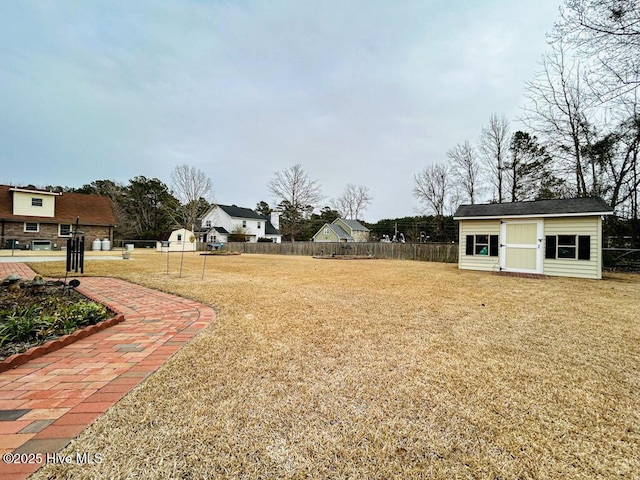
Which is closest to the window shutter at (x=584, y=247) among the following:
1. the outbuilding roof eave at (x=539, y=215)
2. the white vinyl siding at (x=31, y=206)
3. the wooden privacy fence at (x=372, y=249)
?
→ the outbuilding roof eave at (x=539, y=215)

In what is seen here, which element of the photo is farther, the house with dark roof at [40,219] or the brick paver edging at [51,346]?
the house with dark roof at [40,219]

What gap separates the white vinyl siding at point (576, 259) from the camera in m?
8.93

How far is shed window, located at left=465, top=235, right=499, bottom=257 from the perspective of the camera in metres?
10.7

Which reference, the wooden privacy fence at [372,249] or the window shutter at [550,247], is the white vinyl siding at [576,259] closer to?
the window shutter at [550,247]

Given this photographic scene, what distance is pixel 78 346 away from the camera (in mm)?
2727

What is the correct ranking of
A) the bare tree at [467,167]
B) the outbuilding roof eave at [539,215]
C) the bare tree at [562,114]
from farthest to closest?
the bare tree at [467,167] → the bare tree at [562,114] → the outbuilding roof eave at [539,215]

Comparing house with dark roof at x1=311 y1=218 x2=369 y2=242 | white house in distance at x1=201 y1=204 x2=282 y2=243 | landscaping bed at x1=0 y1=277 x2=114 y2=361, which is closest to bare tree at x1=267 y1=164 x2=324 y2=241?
house with dark roof at x1=311 y1=218 x2=369 y2=242

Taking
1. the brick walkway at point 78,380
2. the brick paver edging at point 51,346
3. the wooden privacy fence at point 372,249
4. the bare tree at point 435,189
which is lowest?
the brick walkway at point 78,380

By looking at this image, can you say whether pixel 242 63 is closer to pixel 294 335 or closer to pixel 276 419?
pixel 294 335

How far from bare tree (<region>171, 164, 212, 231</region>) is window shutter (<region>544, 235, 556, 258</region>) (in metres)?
30.7

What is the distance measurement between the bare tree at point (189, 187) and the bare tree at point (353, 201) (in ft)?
60.1

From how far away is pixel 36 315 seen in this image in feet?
10.4

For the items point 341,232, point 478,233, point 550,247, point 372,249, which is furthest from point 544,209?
point 341,232

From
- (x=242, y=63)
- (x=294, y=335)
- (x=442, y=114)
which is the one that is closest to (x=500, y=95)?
(x=442, y=114)
